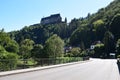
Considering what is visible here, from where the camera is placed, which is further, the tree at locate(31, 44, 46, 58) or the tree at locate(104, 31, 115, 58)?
the tree at locate(104, 31, 115, 58)

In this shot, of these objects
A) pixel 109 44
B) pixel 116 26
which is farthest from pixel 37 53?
pixel 116 26

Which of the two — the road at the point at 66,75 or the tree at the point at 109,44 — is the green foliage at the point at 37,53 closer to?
the tree at the point at 109,44

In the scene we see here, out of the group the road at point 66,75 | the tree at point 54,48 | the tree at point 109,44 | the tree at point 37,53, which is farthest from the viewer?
the tree at point 109,44

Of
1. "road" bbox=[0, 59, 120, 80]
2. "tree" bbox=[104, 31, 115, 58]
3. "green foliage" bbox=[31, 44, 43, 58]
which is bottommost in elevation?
"road" bbox=[0, 59, 120, 80]

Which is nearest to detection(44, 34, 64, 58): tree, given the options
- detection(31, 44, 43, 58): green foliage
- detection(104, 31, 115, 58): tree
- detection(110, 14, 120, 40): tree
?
detection(31, 44, 43, 58): green foliage

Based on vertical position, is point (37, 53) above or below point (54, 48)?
below

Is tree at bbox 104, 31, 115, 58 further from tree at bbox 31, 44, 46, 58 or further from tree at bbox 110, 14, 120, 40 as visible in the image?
tree at bbox 31, 44, 46, 58

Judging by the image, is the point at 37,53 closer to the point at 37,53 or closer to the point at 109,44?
the point at 37,53

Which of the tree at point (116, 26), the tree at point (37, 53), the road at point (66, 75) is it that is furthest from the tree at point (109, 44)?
the road at point (66, 75)

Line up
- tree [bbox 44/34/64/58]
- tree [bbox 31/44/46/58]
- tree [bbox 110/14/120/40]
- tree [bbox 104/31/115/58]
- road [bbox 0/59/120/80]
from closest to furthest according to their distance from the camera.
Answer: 1. road [bbox 0/59/120/80]
2. tree [bbox 31/44/46/58]
3. tree [bbox 44/34/64/58]
4. tree [bbox 104/31/115/58]
5. tree [bbox 110/14/120/40]

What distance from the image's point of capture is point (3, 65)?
2764 centimetres

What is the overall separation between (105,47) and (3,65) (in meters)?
140

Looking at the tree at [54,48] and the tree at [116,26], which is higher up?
the tree at [116,26]

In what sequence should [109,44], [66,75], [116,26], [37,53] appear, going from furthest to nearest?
[116,26] < [109,44] < [37,53] < [66,75]
